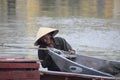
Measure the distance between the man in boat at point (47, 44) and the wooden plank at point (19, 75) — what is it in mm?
1143

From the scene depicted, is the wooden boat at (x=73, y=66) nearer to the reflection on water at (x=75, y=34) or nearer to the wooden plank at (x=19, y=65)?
the wooden plank at (x=19, y=65)

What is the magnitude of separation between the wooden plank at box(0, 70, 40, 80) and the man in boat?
1.14 meters

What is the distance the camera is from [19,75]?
848 cm

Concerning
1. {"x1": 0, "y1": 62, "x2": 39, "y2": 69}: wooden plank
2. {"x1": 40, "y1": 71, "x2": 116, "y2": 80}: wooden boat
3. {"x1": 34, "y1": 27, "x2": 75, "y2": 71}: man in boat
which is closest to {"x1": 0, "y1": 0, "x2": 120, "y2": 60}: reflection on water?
{"x1": 34, "y1": 27, "x2": 75, "y2": 71}: man in boat

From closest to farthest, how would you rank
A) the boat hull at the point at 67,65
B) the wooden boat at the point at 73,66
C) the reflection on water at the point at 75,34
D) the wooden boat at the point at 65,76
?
the wooden boat at the point at 65,76, the wooden boat at the point at 73,66, the boat hull at the point at 67,65, the reflection on water at the point at 75,34

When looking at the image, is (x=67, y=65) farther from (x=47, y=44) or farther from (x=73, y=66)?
(x=47, y=44)

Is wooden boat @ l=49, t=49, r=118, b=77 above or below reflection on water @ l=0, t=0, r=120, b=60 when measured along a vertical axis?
above

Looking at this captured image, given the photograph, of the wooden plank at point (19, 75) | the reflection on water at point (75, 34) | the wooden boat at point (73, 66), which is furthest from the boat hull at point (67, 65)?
the reflection on water at point (75, 34)

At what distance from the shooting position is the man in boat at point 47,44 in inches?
388

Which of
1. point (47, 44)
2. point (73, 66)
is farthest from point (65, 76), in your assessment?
point (47, 44)

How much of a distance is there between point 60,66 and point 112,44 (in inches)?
A: 364

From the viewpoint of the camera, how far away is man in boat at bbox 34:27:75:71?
32.3 feet

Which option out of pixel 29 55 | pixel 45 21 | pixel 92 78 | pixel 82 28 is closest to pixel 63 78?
pixel 92 78

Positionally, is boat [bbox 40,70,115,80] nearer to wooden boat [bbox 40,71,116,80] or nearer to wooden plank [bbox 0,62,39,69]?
wooden boat [bbox 40,71,116,80]
